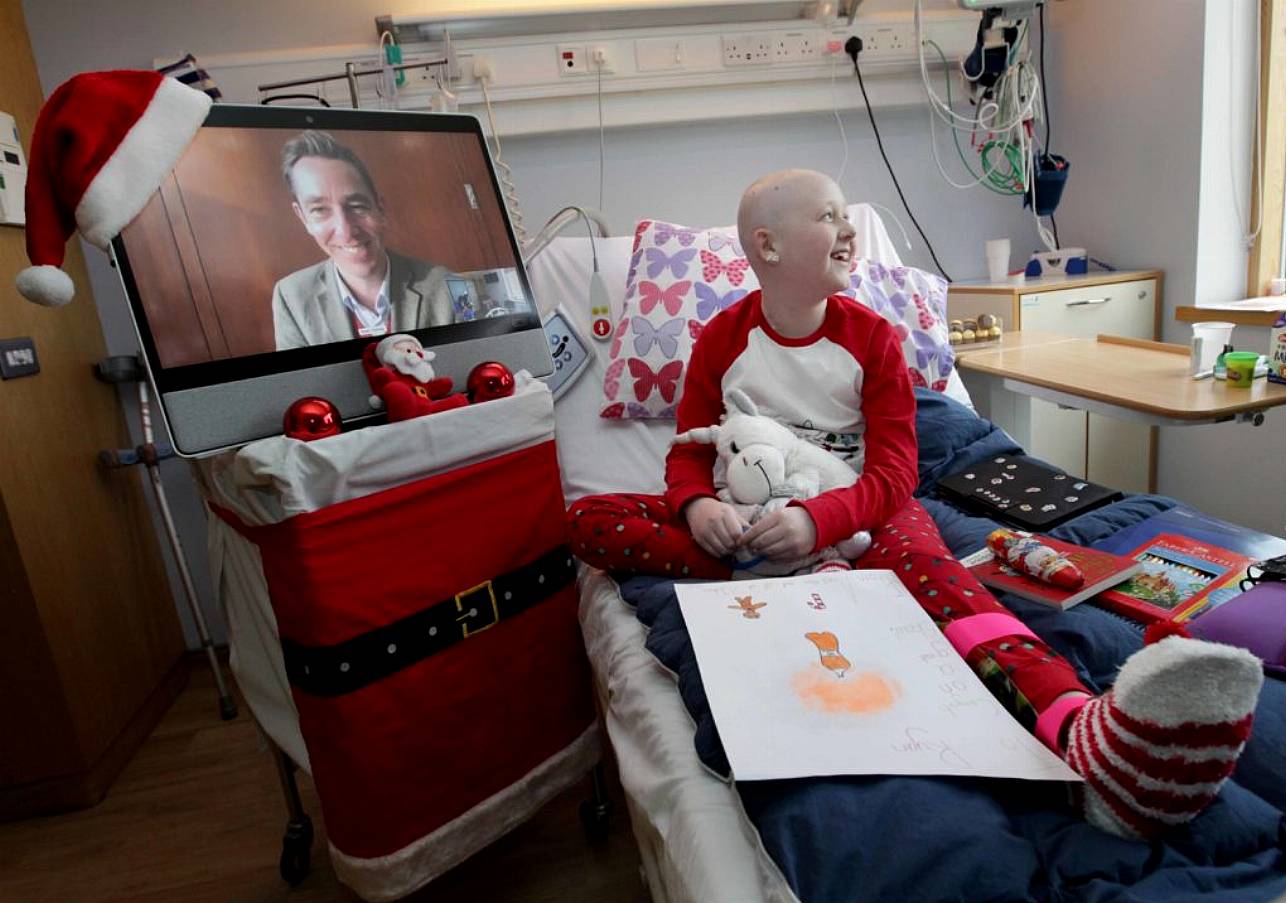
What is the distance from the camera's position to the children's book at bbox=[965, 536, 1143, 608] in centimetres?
91

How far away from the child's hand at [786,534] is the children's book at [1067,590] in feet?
0.72

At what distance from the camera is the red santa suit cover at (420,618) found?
0.93 m

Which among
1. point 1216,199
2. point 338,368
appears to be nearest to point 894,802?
point 338,368

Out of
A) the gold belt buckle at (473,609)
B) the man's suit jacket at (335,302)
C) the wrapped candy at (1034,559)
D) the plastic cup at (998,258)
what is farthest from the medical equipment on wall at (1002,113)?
the gold belt buckle at (473,609)

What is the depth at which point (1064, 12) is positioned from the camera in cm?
226

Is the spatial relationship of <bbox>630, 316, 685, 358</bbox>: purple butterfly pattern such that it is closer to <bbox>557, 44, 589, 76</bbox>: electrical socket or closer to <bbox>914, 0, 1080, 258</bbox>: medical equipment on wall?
<bbox>557, 44, 589, 76</bbox>: electrical socket

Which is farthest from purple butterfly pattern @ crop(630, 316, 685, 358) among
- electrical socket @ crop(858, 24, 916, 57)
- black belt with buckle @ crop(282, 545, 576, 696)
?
electrical socket @ crop(858, 24, 916, 57)

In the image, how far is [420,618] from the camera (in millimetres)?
1026

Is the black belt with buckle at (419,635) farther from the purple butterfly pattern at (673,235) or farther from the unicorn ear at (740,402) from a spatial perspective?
the purple butterfly pattern at (673,235)

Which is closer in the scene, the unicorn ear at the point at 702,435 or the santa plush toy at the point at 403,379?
the santa plush toy at the point at 403,379

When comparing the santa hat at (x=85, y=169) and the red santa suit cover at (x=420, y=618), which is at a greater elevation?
the santa hat at (x=85, y=169)

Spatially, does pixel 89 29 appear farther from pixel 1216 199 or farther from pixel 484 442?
pixel 1216 199

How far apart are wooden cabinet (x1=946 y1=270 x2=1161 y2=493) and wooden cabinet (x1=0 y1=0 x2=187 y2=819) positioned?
2187 millimetres

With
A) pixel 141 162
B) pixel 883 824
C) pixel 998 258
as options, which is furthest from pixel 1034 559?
pixel 998 258
